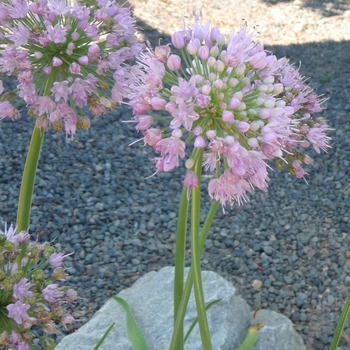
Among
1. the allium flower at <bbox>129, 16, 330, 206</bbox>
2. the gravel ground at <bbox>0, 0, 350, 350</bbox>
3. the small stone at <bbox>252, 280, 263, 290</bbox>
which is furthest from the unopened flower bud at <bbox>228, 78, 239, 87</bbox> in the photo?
the small stone at <bbox>252, 280, 263, 290</bbox>

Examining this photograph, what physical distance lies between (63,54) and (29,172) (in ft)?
1.24

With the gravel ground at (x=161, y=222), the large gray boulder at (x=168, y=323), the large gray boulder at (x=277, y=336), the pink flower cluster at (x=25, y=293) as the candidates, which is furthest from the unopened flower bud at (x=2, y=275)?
the gravel ground at (x=161, y=222)

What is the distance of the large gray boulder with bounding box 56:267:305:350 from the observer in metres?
2.90

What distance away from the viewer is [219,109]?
1.53 metres

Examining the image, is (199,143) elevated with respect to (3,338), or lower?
elevated

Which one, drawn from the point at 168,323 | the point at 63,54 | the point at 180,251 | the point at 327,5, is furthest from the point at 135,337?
the point at 327,5

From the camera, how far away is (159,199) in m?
4.59

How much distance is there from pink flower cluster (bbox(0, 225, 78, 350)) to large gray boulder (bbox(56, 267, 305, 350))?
123 cm

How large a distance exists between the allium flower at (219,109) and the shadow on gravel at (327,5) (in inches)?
264

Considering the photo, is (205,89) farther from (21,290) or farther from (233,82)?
(21,290)

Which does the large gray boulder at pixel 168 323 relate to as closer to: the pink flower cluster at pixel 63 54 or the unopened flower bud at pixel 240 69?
the pink flower cluster at pixel 63 54

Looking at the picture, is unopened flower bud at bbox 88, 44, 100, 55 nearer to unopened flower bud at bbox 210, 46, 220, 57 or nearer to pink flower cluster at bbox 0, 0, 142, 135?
pink flower cluster at bbox 0, 0, 142, 135

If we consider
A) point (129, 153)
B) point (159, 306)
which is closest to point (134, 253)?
point (159, 306)

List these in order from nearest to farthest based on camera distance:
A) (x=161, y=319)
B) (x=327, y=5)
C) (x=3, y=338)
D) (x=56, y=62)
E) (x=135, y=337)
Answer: (x=3, y=338) → (x=56, y=62) → (x=135, y=337) → (x=161, y=319) → (x=327, y=5)
